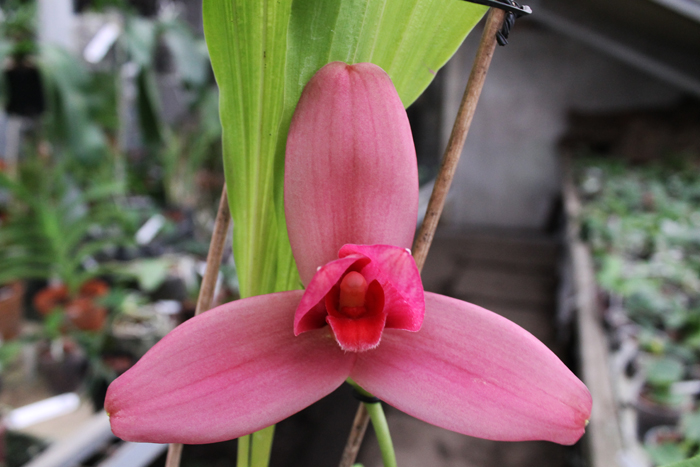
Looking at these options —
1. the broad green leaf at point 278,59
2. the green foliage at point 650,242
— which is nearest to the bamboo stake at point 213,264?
the broad green leaf at point 278,59

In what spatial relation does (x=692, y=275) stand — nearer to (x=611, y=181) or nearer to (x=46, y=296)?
(x=611, y=181)

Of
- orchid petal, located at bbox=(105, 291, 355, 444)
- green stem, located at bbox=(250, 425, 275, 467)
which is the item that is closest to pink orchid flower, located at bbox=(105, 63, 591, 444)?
orchid petal, located at bbox=(105, 291, 355, 444)

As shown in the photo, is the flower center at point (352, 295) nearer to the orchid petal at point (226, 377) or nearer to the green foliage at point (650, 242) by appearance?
the orchid petal at point (226, 377)

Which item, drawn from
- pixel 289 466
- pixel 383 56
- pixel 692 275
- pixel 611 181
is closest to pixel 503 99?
pixel 611 181

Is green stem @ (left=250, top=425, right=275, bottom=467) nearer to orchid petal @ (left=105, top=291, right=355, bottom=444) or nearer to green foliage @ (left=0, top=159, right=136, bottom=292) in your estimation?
orchid petal @ (left=105, top=291, right=355, bottom=444)

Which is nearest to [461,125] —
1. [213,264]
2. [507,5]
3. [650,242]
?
[507,5]

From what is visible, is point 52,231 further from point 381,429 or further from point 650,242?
point 650,242
